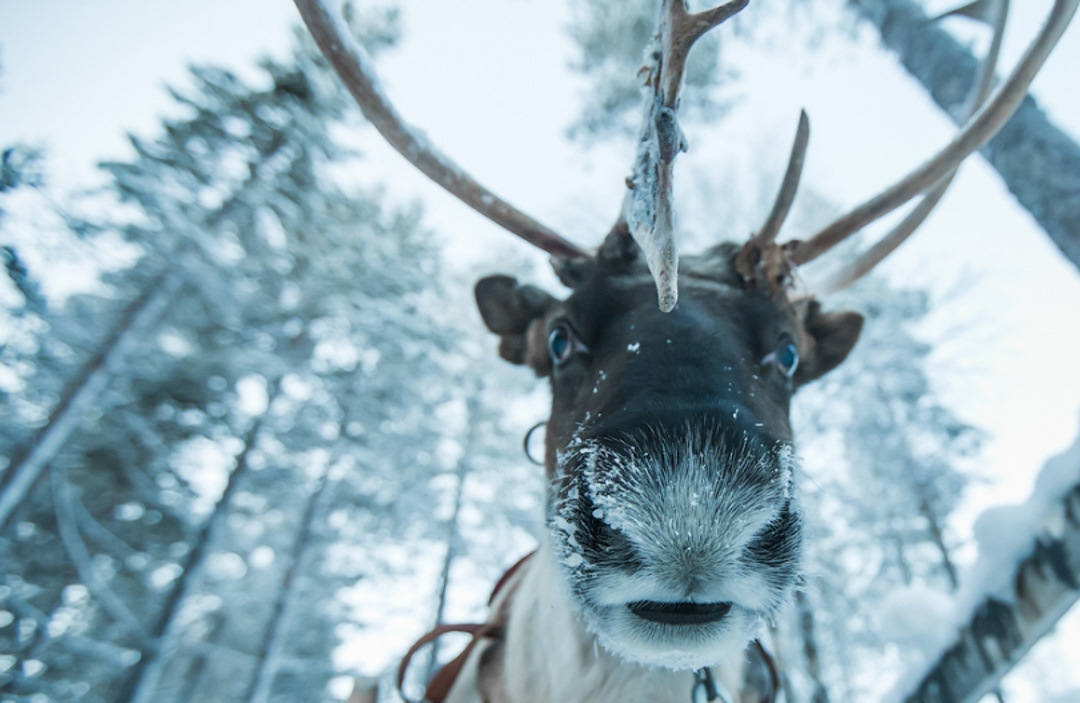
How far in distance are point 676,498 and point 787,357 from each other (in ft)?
3.47

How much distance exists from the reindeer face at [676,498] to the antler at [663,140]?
334 millimetres

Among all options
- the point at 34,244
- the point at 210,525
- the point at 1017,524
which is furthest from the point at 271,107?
the point at 1017,524

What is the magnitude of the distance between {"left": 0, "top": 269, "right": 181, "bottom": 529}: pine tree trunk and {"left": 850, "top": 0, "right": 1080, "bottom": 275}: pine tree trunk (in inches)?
366

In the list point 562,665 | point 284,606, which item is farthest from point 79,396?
point 562,665

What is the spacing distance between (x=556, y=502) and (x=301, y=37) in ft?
36.9

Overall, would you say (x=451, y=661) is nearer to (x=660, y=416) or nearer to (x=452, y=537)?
(x=660, y=416)

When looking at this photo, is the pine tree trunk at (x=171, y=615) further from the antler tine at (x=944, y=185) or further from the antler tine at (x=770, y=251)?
the antler tine at (x=944, y=185)

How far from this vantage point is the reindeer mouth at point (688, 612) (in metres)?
1.30

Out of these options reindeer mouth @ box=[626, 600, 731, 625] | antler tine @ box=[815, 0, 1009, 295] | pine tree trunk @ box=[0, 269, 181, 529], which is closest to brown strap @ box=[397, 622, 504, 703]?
reindeer mouth @ box=[626, 600, 731, 625]

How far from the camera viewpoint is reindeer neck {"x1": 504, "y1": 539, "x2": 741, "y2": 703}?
64.0 inches

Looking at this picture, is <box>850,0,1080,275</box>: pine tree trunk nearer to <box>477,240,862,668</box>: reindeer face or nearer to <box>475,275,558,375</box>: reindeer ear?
<box>477,240,862,668</box>: reindeer face

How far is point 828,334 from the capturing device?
257 cm

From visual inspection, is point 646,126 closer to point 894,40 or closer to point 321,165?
point 894,40

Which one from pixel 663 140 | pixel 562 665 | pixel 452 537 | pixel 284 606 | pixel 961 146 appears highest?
pixel 452 537
